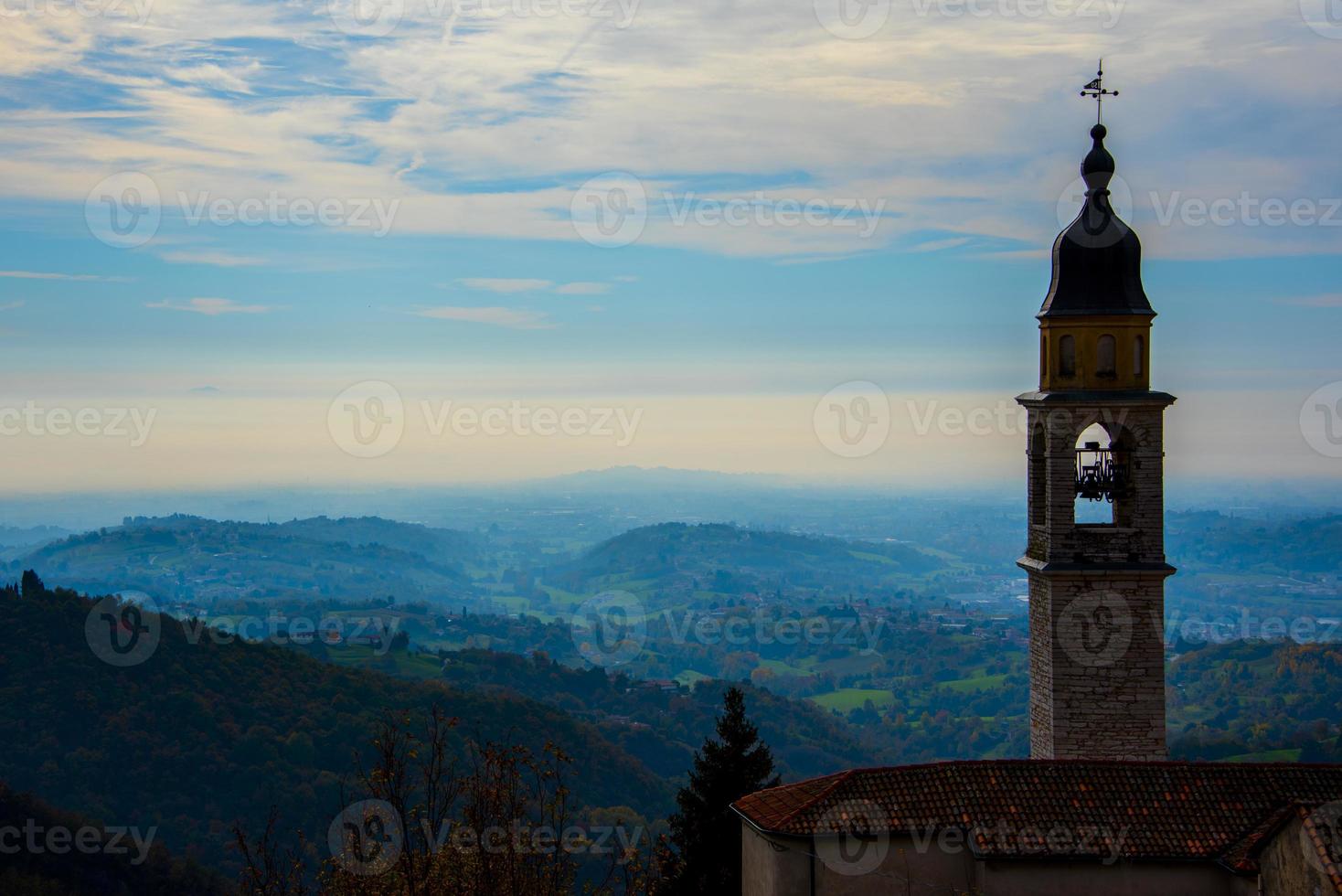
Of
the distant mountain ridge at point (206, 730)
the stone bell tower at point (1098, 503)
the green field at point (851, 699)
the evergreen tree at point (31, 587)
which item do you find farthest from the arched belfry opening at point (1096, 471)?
the green field at point (851, 699)

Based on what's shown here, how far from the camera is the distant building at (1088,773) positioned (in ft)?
43.3

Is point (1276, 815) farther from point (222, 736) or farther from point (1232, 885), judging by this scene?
point (222, 736)

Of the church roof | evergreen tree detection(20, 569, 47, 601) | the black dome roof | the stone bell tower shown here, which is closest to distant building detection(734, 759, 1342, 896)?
the church roof

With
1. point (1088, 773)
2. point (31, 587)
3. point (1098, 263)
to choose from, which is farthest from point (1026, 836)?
point (31, 587)

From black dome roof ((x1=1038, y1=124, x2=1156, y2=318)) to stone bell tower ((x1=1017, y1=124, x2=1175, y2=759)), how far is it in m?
0.02

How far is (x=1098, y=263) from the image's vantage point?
1738 cm

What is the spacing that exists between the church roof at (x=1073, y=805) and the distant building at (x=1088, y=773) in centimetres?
2

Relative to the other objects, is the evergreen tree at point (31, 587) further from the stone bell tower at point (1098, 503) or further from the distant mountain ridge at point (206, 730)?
the stone bell tower at point (1098, 503)

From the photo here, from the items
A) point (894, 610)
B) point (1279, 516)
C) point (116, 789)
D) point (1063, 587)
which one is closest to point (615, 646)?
point (894, 610)

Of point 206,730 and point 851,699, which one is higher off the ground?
point 206,730

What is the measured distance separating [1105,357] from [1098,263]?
1.29 meters

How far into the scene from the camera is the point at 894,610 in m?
166

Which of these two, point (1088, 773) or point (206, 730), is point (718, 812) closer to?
point (1088, 773)

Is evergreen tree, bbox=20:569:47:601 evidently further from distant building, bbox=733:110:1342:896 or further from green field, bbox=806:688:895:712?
distant building, bbox=733:110:1342:896
